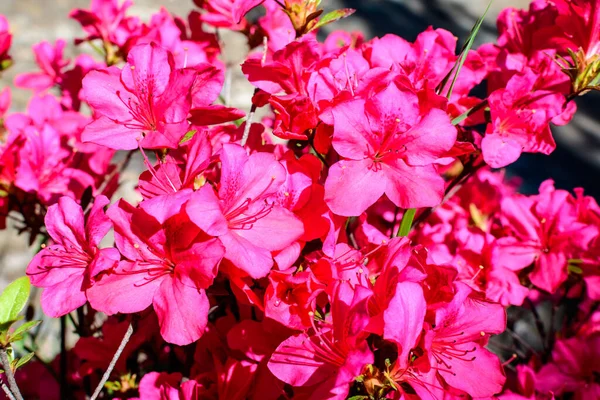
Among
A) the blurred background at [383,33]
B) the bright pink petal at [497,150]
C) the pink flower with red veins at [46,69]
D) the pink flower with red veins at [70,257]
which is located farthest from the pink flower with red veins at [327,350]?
the blurred background at [383,33]

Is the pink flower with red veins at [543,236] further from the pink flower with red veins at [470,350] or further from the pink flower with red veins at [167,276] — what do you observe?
the pink flower with red veins at [167,276]

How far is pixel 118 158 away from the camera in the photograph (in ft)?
8.85

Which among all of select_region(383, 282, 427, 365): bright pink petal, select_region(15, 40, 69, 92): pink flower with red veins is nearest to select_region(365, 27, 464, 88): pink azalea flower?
select_region(383, 282, 427, 365): bright pink petal

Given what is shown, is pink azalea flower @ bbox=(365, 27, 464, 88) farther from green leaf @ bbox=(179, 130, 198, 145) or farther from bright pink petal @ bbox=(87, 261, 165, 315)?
bright pink petal @ bbox=(87, 261, 165, 315)

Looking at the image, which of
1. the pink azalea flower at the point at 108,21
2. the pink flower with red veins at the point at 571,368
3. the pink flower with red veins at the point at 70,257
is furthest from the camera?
the pink azalea flower at the point at 108,21

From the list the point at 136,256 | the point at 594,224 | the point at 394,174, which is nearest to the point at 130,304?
the point at 136,256

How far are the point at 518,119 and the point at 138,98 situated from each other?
0.61m

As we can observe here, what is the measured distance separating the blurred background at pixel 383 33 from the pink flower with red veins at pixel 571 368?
1804 mm

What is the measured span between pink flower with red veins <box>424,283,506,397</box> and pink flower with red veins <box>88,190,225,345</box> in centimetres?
31

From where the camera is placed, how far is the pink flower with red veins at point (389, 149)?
0.77 meters

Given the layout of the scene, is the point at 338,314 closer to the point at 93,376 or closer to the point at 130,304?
the point at 130,304

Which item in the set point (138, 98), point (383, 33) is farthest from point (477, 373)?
point (383, 33)

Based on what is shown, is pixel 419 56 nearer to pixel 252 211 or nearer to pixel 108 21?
pixel 252 211

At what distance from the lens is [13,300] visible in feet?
2.52
